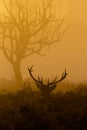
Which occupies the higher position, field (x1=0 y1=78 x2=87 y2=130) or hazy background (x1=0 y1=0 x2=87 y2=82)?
hazy background (x1=0 y1=0 x2=87 y2=82)

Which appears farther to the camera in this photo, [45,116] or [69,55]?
[69,55]

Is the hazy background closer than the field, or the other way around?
the field

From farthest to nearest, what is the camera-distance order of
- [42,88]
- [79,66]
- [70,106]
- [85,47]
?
1. [85,47]
2. [79,66]
3. [42,88]
4. [70,106]

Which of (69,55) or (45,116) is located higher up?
(69,55)

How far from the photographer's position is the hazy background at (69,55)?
132 feet

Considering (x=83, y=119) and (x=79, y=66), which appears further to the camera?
(x=79, y=66)

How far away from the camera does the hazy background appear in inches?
1588

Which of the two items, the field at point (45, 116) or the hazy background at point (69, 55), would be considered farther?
the hazy background at point (69, 55)

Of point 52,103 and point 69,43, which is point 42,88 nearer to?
point 52,103

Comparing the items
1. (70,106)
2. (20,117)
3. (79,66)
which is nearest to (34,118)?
(20,117)

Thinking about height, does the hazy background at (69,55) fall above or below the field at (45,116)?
above

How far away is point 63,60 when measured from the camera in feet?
143

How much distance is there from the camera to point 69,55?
44938 millimetres

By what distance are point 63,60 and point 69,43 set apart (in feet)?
14.3
